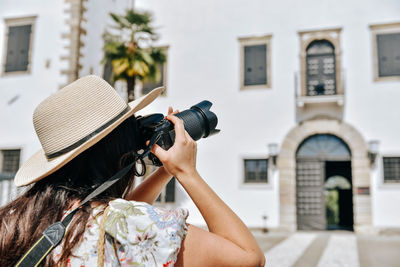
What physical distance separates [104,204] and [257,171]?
13.5 metres

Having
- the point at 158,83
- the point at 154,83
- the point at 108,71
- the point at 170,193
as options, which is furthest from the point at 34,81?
the point at 170,193

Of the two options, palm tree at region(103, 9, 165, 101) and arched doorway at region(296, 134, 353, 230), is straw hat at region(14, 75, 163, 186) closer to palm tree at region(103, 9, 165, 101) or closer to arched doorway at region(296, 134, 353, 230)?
palm tree at region(103, 9, 165, 101)

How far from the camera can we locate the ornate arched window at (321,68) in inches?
564

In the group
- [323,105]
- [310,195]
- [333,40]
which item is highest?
[333,40]

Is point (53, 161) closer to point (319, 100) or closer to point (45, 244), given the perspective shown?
point (45, 244)

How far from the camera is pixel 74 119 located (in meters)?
1.15

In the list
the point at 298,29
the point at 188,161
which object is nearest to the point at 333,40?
the point at 298,29

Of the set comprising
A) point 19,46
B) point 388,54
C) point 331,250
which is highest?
point 19,46

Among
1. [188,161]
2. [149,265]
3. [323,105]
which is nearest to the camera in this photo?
[149,265]

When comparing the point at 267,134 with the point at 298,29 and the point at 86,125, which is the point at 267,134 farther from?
the point at 86,125

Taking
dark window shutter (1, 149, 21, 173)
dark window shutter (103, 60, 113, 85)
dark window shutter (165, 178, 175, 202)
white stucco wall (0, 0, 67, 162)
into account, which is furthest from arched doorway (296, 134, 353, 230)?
dark window shutter (1, 149, 21, 173)

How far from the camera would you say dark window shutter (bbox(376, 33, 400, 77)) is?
45.4ft

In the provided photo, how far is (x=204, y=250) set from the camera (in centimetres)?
101

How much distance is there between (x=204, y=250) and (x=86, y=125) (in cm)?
45
